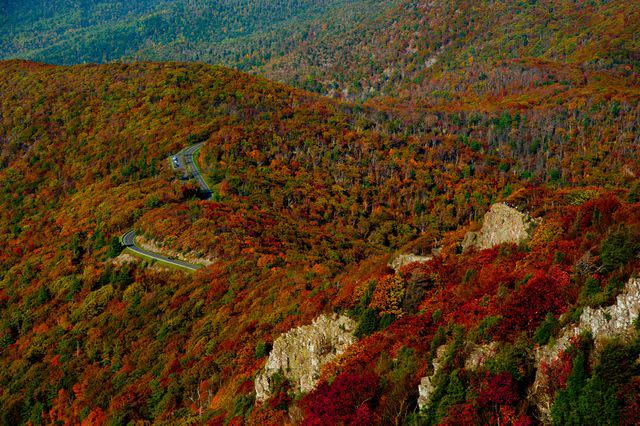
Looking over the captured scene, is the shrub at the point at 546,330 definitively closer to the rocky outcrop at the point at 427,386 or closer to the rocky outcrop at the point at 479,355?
the rocky outcrop at the point at 479,355

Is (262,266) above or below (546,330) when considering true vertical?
below

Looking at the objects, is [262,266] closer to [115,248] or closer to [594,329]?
[115,248]

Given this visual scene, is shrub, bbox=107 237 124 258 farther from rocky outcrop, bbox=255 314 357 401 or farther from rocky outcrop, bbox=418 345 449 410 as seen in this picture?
rocky outcrop, bbox=418 345 449 410

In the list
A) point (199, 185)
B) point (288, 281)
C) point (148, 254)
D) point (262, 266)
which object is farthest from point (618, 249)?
point (199, 185)

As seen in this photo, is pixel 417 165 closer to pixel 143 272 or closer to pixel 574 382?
pixel 143 272

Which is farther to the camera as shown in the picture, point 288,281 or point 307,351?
point 288,281

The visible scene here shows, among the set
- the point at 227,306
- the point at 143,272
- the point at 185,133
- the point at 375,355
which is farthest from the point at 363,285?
the point at 185,133
